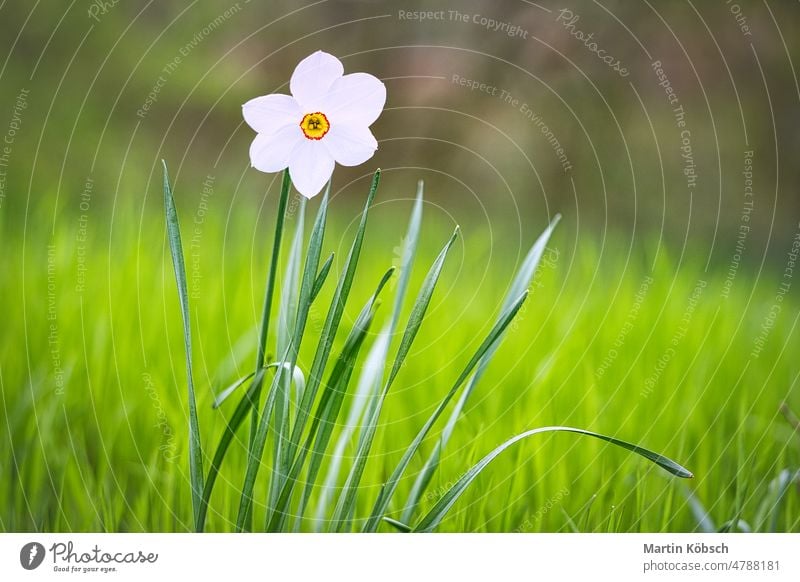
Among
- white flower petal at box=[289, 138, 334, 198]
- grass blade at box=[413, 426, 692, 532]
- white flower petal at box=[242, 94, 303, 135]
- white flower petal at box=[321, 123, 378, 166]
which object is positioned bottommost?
grass blade at box=[413, 426, 692, 532]

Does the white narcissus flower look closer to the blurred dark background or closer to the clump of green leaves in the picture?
the clump of green leaves

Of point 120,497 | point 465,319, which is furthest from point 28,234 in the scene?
point 465,319

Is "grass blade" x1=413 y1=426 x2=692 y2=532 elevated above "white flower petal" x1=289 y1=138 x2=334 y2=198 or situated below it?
below

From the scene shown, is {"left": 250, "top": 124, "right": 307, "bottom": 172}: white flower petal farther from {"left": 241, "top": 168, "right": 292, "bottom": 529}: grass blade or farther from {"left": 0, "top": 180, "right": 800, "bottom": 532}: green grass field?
{"left": 0, "top": 180, "right": 800, "bottom": 532}: green grass field

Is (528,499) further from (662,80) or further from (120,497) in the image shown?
(662,80)

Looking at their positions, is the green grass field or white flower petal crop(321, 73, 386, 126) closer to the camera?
white flower petal crop(321, 73, 386, 126)
